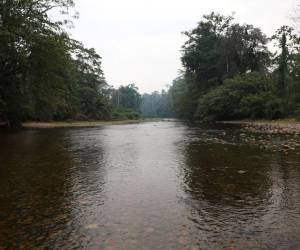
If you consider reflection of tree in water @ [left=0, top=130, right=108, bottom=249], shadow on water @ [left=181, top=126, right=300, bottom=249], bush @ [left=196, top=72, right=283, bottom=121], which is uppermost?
bush @ [left=196, top=72, right=283, bottom=121]

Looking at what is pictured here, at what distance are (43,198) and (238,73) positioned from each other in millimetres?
56700

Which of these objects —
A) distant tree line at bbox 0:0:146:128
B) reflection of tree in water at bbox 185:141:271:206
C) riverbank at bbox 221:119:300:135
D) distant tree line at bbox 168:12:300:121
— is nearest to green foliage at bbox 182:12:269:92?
distant tree line at bbox 168:12:300:121

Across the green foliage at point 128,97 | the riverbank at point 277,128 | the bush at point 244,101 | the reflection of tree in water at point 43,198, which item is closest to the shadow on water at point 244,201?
the reflection of tree in water at point 43,198

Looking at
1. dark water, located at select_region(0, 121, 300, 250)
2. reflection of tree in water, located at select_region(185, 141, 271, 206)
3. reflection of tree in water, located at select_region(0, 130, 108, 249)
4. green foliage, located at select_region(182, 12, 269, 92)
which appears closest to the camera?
dark water, located at select_region(0, 121, 300, 250)

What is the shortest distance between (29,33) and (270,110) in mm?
33016

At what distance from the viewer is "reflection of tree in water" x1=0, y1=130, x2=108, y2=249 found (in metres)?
4.45

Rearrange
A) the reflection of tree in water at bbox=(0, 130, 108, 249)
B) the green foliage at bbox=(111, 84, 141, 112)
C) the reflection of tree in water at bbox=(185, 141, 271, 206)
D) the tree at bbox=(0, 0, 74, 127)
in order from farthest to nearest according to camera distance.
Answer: the green foliage at bbox=(111, 84, 141, 112), the tree at bbox=(0, 0, 74, 127), the reflection of tree in water at bbox=(185, 141, 271, 206), the reflection of tree in water at bbox=(0, 130, 108, 249)

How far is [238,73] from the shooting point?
5891 centimetres

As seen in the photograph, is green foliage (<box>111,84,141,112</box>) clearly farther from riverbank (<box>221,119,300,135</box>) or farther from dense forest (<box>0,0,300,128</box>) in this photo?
riverbank (<box>221,119,300,135</box>)

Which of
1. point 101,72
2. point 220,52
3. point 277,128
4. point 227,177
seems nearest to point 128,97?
point 101,72

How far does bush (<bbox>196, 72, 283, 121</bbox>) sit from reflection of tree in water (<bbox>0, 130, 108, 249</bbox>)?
38301 millimetres

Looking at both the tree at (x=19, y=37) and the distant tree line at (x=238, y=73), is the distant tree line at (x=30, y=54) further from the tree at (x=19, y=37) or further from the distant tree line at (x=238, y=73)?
the distant tree line at (x=238, y=73)

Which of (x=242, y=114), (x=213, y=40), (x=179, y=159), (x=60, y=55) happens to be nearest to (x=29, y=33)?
(x=60, y=55)

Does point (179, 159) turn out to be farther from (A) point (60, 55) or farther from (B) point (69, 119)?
(B) point (69, 119)
